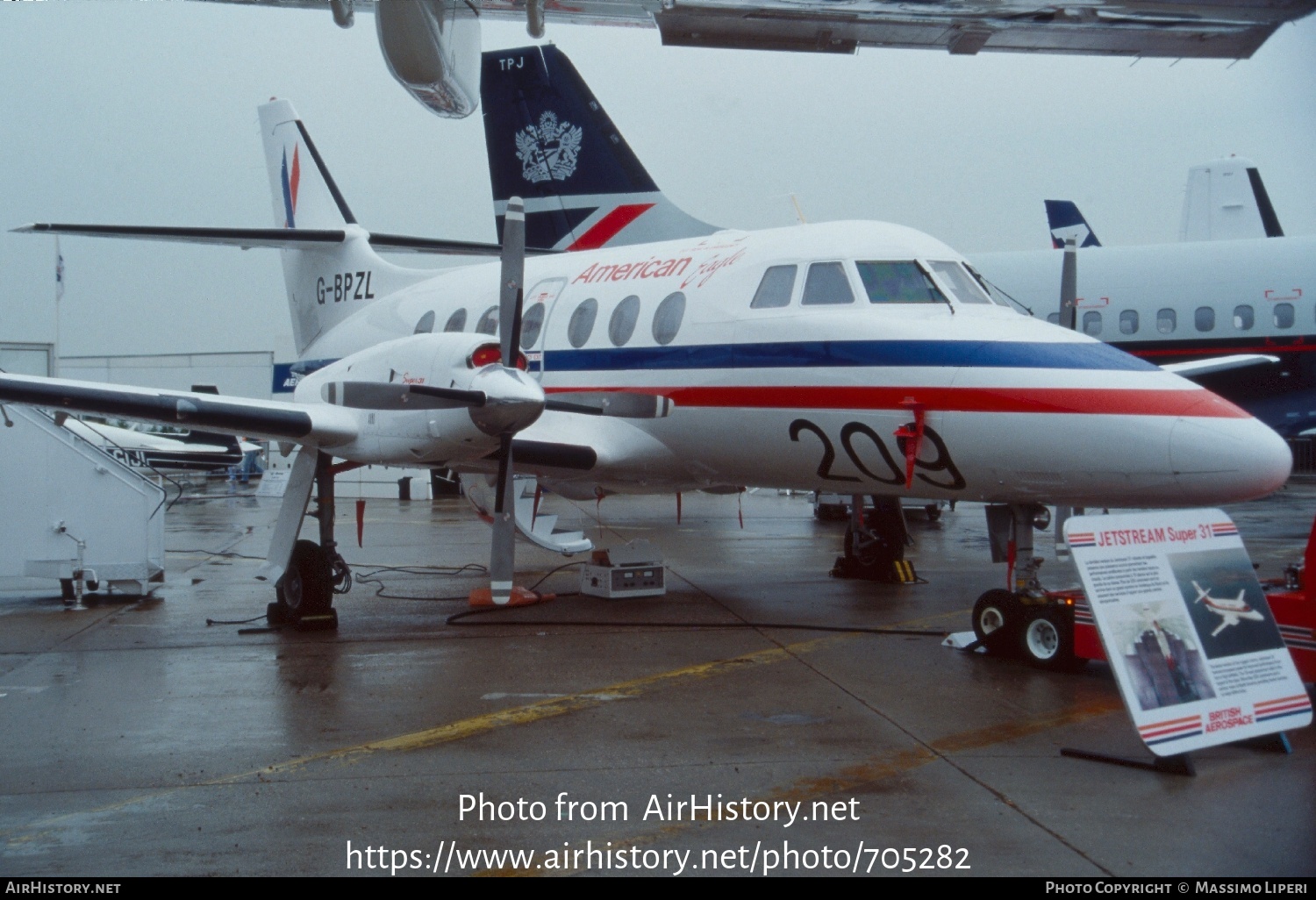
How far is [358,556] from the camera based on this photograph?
52.9 ft

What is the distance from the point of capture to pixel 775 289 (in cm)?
978

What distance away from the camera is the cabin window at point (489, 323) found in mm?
11984

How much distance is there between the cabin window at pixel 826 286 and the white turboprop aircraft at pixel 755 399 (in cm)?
2

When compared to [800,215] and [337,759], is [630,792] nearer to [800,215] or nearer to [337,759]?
[337,759]

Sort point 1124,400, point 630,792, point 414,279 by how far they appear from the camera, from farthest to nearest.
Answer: point 414,279, point 1124,400, point 630,792

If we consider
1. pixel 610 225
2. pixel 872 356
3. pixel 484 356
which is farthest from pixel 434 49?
pixel 610 225

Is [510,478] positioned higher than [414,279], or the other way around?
[414,279]

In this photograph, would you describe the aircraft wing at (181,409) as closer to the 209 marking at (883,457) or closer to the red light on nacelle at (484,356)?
the red light on nacelle at (484,356)

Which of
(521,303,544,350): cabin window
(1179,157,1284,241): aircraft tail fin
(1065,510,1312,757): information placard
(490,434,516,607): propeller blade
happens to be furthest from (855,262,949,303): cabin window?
(1179,157,1284,241): aircraft tail fin

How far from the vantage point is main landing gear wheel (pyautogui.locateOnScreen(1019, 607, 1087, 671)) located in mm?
7871

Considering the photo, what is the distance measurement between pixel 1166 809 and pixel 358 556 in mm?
12853

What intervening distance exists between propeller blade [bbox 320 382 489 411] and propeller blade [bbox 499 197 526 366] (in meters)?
0.89

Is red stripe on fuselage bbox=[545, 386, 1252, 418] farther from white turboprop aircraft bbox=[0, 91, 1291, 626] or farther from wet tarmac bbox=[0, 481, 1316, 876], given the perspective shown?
wet tarmac bbox=[0, 481, 1316, 876]
